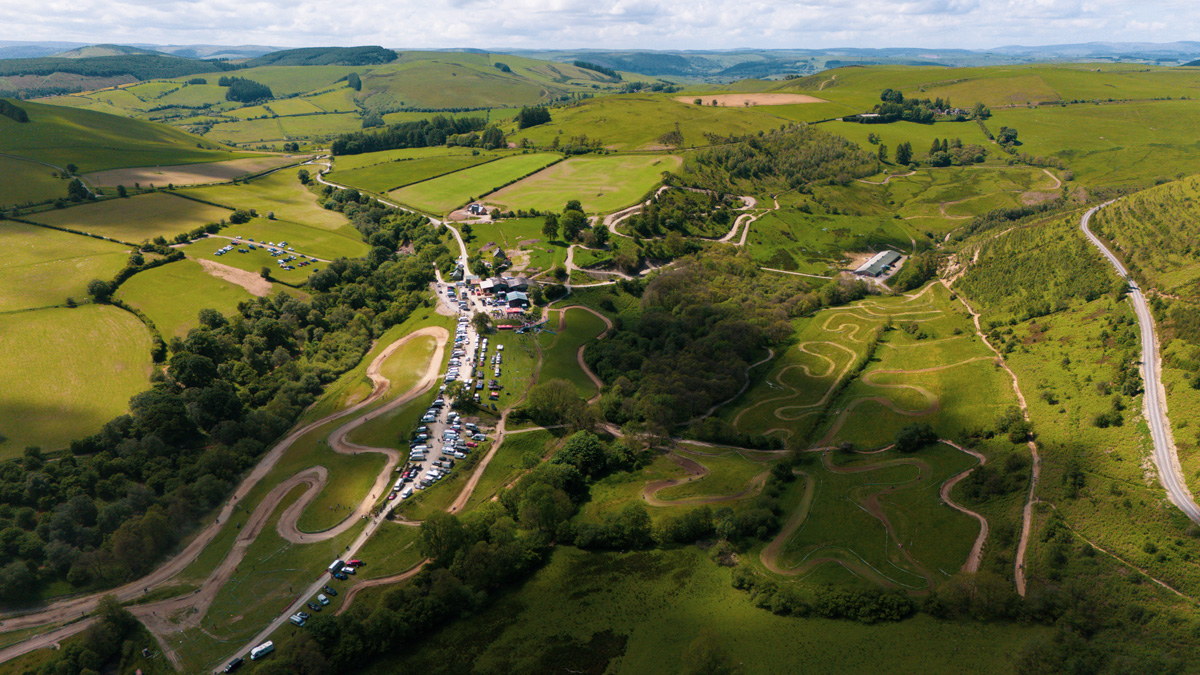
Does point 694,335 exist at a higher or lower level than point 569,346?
higher

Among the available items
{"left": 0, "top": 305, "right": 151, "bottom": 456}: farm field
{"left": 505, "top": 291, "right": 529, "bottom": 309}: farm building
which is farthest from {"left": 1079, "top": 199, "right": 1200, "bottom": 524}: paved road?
{"left": 0, "top": 305, "right": 151, "bottom": 456}: farm field

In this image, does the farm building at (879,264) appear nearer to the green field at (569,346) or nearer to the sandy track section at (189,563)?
the green field at (569,346)

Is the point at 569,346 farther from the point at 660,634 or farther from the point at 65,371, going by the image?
the point at 65,371

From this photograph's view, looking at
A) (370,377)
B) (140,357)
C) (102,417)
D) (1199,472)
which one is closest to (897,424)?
(1199,472)

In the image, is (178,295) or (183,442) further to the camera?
(178,295)

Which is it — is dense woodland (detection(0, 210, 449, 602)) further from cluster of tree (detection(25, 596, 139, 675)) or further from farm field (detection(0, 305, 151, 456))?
cluster of tree (detection(25, 596, 139, 675))

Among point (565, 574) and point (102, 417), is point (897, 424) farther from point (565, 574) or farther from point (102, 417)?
point (102, 417)

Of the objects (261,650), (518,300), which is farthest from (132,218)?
(261,650)
